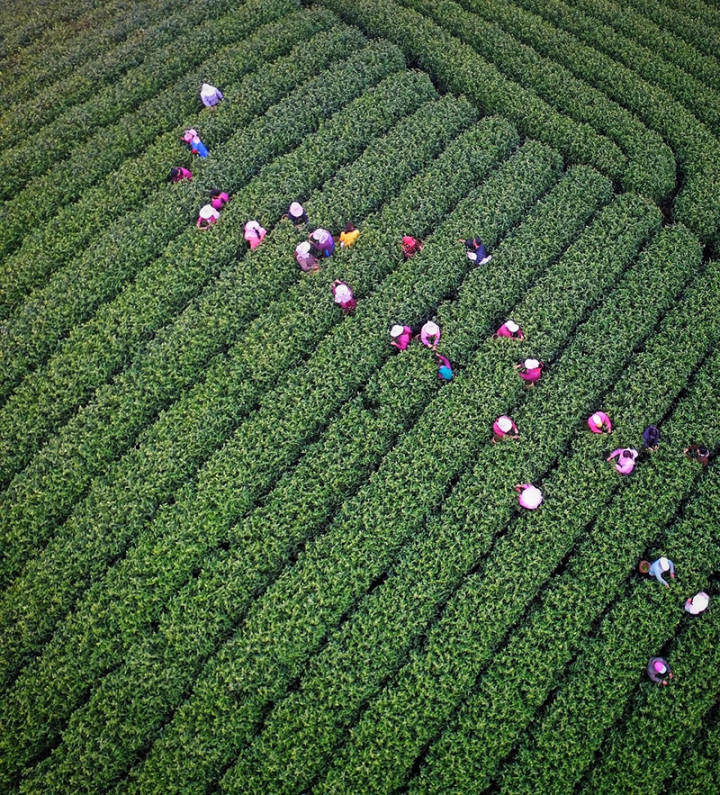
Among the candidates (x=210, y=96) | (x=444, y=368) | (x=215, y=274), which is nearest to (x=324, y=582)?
(x=444, y=368)

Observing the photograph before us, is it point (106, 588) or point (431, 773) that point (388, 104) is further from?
point (431, 773)

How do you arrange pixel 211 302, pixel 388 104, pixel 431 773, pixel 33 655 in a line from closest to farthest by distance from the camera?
pixel 431 773, pixel 33 655, pixel 211 302, pixel 388 104

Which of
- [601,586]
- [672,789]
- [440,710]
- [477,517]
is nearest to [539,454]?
[477,517]

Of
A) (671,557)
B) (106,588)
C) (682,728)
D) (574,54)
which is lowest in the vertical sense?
(106,588)

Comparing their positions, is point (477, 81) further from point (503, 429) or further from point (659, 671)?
point (659, 671)

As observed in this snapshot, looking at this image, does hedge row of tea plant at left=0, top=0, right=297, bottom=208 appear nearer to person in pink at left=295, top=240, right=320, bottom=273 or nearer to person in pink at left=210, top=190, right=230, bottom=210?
person in pink at left=210, top=190, right=230, bottom=210
